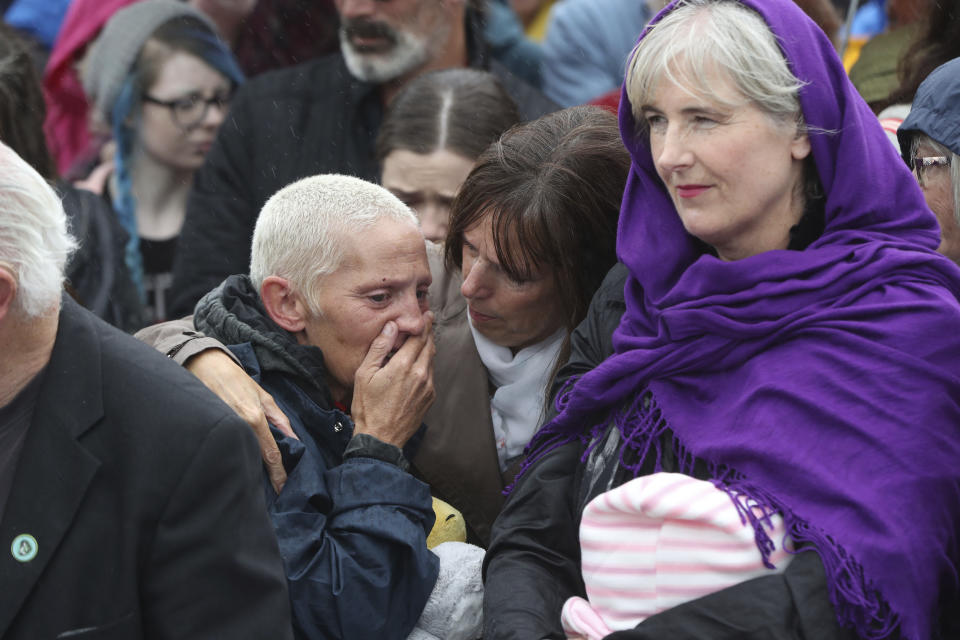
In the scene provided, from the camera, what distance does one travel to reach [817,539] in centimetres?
241

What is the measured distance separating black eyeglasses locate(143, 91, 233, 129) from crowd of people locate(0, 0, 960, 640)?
5.48 ft

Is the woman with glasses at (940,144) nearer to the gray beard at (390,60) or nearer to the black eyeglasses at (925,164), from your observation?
the black eyeglasses at (925,164)

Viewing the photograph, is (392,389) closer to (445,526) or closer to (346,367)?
(346,367)

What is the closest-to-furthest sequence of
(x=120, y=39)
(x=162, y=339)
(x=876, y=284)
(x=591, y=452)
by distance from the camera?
1. (x=876, y=284)
2. (x=591, y=452)
3. (x=162, y=339)
4. (x=120, y=39)

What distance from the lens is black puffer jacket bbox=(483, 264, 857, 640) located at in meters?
2.38

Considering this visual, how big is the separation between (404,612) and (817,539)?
103 cm

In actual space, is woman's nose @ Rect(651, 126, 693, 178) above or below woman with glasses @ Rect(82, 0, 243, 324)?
above

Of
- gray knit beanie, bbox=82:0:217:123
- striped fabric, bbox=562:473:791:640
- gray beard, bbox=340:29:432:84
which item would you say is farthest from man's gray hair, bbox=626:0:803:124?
gray knit beanie, bbox=82:0:217:123

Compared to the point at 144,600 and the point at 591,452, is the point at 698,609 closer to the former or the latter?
the point at 591,452

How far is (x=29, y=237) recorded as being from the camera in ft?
7.56

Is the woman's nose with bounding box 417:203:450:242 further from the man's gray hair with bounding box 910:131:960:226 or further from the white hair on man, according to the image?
the white hair on man

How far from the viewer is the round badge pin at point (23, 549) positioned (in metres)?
2.28

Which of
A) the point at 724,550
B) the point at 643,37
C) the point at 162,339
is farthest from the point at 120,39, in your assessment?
the point at 724,550

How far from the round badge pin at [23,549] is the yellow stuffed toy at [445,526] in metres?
1.16
